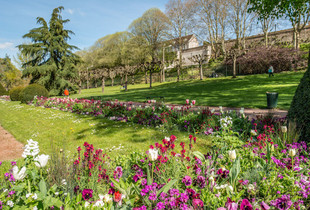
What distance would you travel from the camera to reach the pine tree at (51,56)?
76.3ft

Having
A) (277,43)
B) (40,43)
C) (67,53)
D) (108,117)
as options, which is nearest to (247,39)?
(277,43)

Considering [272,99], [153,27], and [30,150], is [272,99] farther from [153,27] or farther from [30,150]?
[153,27]

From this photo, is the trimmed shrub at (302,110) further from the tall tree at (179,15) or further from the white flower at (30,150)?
the tall tree at (179,15)

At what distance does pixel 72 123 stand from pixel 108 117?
1428 mm

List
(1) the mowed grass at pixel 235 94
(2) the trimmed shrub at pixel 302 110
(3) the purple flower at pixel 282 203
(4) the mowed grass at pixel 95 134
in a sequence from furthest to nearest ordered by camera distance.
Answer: (1) the mowed grass at pixel 235 94 → (4) the mowed grass at pixel 95 134 → (2) the trimmed shrub at pixel 302 110 → (3) the purple flower at pixel 282 203

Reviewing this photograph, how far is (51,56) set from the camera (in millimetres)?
24469

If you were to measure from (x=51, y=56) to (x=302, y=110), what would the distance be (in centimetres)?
2717

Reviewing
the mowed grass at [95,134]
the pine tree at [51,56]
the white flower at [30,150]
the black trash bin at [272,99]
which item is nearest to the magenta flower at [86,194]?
the white flower at [30,150]

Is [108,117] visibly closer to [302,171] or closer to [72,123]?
[72,123]

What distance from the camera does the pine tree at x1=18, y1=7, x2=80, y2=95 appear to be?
23.2 meters

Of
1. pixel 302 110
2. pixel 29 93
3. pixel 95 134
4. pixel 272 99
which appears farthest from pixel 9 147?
pixel 29 93

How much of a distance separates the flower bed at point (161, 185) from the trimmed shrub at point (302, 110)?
0.92 metres

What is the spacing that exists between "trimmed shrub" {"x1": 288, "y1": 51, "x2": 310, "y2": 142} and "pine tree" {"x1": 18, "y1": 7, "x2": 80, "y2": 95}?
2448cm

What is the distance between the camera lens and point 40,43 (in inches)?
933
